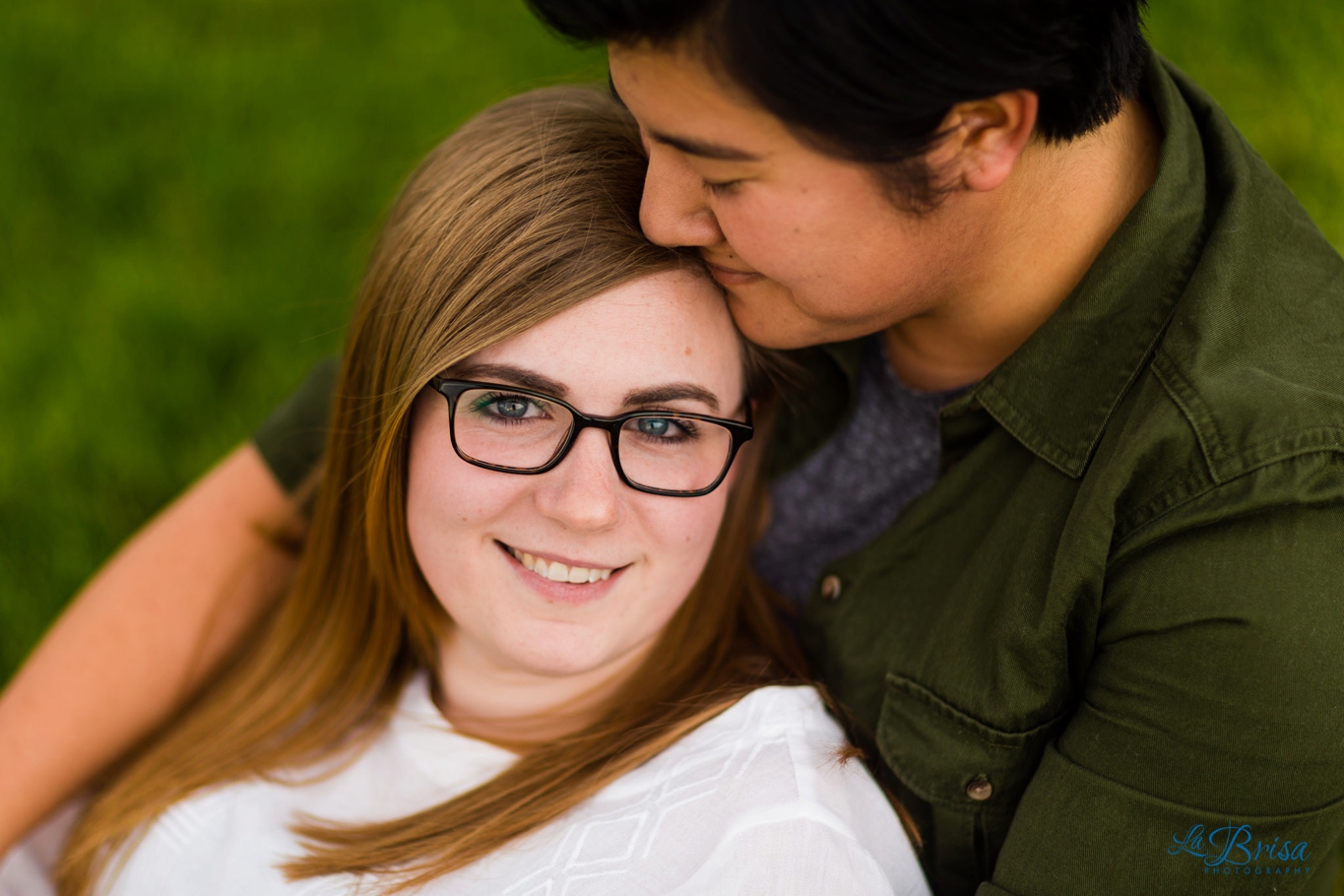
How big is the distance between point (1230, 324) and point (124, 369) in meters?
3.59

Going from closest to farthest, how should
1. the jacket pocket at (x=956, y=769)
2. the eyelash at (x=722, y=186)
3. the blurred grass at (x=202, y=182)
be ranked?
the eyelash at (x=722, y=186)
the jacket pocket at (x=956, y=769)
the blurred grass at (x=202, y=182)

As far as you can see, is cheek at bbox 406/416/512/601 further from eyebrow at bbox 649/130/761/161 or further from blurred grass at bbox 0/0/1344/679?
blurred grass at bbox 0/0/1344/679

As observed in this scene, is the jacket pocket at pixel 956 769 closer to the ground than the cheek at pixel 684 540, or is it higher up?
closer to the ground

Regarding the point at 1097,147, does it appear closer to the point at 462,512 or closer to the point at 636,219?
the point at 636,219

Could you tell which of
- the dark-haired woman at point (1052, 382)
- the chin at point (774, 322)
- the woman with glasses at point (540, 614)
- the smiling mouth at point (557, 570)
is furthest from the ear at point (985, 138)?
the smiling mouth at point (557, 570)

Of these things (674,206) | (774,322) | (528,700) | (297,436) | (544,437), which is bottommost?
(528,700)

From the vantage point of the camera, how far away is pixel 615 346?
203 centimetres

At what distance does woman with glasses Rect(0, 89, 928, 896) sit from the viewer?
203 centimetres

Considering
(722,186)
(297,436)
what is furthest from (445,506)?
(297,436)

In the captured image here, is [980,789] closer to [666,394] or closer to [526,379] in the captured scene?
[666,394]

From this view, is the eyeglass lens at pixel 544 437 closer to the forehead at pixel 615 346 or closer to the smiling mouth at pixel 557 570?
the forehead at pixel 615 346

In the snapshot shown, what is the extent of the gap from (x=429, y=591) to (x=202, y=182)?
2861 mm

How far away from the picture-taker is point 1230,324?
→ 1906mm

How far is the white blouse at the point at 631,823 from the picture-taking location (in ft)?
6.22
